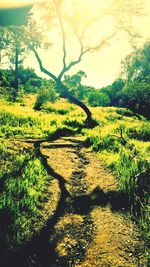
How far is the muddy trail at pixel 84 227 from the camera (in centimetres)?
479

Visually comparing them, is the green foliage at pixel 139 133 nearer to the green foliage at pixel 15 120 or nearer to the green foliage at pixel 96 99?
the green foliage at pixel 15 120

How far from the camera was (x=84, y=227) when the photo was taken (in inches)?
230

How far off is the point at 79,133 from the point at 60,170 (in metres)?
6.63

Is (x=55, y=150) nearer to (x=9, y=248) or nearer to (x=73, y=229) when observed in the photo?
(x=73, y=229)

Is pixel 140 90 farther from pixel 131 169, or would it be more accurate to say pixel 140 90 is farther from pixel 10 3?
pixel 10 3

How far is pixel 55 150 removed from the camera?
11.1 meters

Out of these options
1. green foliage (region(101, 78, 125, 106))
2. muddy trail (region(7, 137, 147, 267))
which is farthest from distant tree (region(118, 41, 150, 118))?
muddy trail (region(7, 137, 147, 267))

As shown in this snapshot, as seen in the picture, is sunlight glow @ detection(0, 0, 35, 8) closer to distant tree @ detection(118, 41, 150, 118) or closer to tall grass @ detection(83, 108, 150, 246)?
tall grass @ detection(83, 108, 150, 246)

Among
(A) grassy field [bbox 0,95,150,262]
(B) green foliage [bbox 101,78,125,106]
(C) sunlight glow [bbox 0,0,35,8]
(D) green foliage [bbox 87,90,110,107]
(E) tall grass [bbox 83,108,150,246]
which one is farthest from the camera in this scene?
(B) green foliage [bbox 101,78,125,106]

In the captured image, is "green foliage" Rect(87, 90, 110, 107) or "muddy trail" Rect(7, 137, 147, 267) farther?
"green foliage" Rect(87, 90, 110, 107)

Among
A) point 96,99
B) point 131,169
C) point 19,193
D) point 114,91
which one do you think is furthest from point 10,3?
point 114,91

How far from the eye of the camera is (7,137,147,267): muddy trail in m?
4.79

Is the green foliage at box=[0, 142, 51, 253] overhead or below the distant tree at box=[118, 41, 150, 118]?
below

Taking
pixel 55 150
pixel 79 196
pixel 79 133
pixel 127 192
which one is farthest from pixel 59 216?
pixel 79 133
